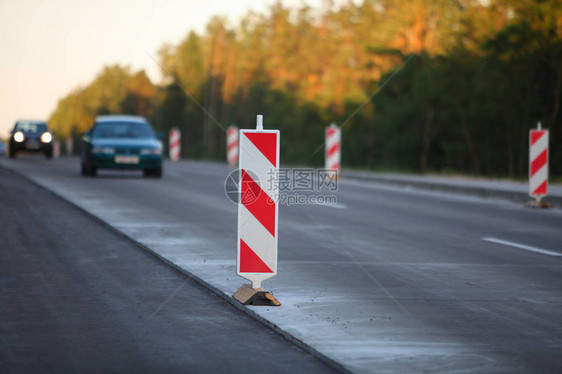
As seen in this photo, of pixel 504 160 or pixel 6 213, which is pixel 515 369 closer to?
pixel 6 213

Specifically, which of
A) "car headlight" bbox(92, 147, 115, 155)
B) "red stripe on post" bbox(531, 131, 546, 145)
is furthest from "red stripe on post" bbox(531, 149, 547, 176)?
"car headlight" bbox(92, 147, 115, 155)

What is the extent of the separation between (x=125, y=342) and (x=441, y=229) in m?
8.60

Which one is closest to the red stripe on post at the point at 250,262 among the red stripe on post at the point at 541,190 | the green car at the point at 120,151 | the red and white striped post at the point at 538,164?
the red and white striped post at the point at 538,164

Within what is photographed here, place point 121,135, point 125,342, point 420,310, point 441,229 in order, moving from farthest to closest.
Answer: point 121,135 → point 441,229 → point 420,310 → point 125,342

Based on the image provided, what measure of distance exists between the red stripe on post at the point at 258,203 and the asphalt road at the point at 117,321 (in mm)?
726

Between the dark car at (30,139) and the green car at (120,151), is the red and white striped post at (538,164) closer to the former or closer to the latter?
the green car at (120,151)

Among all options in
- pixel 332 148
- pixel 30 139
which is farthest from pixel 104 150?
pixel 30 139

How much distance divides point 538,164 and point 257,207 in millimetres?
12346

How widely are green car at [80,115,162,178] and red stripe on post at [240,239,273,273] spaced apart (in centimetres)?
1938

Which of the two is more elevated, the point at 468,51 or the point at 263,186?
the point at 468,51

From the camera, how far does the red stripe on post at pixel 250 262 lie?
770 centimetres

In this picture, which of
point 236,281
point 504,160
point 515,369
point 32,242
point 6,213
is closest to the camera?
point 515,369

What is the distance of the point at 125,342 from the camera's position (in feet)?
20.8

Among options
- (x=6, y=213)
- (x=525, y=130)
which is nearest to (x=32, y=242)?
(x=6, y=213)
